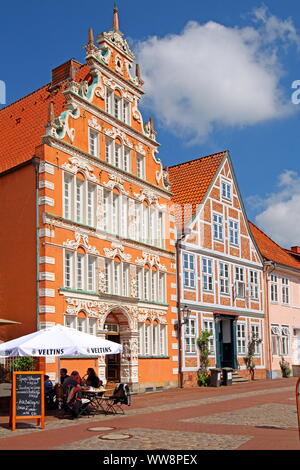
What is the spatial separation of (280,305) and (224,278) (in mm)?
7186

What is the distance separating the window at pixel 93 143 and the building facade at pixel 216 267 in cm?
757

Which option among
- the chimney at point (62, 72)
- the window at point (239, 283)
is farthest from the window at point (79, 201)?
the window at point (239, 283)

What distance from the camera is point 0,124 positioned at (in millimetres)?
30516

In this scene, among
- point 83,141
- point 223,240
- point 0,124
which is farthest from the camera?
point 223,240

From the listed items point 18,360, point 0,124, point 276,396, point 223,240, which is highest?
point 0,124

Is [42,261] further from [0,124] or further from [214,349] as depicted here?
[214,349]

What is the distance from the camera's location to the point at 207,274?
3394 cm

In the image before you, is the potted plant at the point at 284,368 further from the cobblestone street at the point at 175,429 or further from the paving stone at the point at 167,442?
the paving stone at the point at 167,442

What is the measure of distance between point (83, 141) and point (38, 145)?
2222 mm

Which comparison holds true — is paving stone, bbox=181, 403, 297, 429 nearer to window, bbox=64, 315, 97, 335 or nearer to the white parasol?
the white parasol

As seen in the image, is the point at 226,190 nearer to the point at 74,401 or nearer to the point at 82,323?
the point at 82,323

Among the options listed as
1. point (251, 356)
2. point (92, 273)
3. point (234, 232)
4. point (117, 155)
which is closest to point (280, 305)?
point (251, 356)

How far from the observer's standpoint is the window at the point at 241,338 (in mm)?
36094
